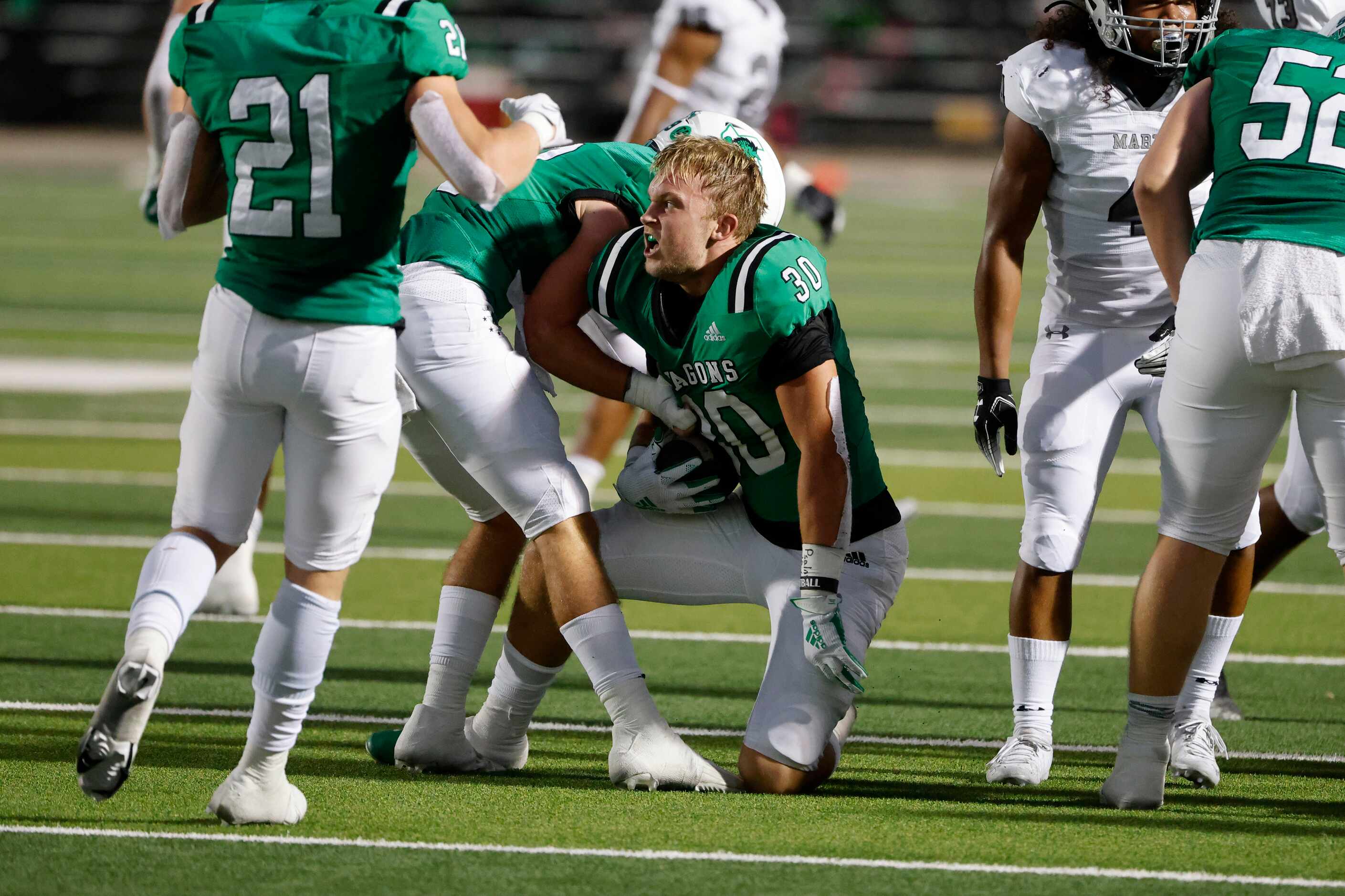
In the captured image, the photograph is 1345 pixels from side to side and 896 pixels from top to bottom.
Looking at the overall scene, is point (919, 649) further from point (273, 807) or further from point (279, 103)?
point (279, 103)

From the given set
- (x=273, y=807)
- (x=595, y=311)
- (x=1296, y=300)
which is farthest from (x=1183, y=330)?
(x=273, y=807)

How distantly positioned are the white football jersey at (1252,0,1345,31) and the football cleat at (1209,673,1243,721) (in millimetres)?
1562

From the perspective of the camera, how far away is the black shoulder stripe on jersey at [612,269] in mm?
3809

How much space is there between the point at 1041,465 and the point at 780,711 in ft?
2.71

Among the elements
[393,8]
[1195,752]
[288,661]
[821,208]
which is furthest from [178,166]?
[821,208]

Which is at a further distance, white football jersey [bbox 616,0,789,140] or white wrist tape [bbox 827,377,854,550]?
white football jersey [bbox 616,0,789,140]

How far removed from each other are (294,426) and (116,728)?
59cm

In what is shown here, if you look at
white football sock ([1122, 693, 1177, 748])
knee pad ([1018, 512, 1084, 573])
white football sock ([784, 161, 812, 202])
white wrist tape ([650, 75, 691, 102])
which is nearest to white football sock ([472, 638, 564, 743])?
knee pad ([1018, 512, 1084, 573])

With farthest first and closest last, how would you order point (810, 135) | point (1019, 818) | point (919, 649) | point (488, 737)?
point (810, 135)
point (919, 649)
point (488, 737)
point (1019, 818)

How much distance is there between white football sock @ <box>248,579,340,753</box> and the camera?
10.5ft

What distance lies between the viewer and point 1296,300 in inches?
127

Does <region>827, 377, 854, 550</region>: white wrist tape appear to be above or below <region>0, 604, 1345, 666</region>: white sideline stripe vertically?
above

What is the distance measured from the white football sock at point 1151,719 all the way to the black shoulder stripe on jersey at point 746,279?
1.10 metres

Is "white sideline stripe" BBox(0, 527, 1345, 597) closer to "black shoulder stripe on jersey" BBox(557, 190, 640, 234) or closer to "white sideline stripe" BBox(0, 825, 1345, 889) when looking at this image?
"black shoulder stripe on jersey" BBox(557, 190, 640, 234)
